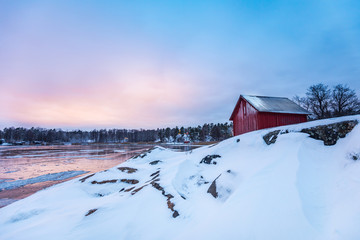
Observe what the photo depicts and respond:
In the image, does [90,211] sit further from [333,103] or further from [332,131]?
[333,103]

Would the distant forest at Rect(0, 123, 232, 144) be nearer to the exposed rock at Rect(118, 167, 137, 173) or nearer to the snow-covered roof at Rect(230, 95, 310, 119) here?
the snow-covered roof at Rect(230, 95, 310, 119)

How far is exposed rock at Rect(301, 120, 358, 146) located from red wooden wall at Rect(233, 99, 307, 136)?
8.53 m

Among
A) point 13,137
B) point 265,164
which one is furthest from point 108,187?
point 13,137

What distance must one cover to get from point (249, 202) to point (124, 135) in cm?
14770

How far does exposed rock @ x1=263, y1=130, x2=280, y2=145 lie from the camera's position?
248 inches

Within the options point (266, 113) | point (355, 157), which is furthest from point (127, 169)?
point (266, 113)

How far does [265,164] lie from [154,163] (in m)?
8.65

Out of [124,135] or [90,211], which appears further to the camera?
[124,135]

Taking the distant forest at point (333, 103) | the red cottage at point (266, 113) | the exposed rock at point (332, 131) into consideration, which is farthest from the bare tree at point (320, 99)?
the exposed rock at point (332, 131)

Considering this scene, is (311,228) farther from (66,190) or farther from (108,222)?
(66,190)

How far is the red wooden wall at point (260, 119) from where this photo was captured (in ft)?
45.4

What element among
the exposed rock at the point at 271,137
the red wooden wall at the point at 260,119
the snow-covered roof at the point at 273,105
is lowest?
the exposed rock at the point at 271,137

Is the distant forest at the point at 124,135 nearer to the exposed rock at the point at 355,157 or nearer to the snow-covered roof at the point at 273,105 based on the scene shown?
the snow-covered roof at the point at 273,105

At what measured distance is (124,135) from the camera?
142 m
